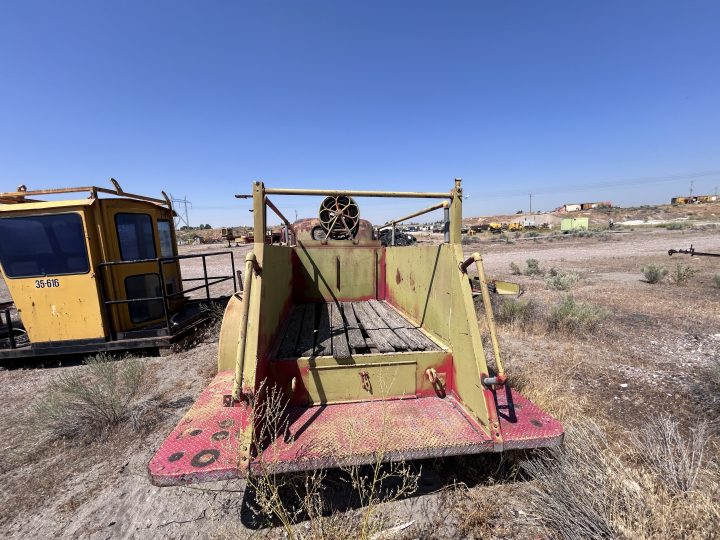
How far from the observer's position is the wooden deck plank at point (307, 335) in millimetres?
2881

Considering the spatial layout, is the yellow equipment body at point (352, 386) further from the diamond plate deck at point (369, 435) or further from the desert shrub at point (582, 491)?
the desert shrub at point (582, 491)

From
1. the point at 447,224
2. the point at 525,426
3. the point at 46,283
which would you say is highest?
the point at 447,224

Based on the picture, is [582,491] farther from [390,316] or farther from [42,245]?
[42,245]

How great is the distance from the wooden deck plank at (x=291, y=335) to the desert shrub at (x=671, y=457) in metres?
2.78

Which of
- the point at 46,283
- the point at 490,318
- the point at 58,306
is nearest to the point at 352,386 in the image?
the point at 490,318

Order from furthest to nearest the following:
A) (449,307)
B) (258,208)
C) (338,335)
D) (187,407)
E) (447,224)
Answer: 1. (187,407)
2. (338,335)
3. (447,224)
4. (449,307)
5. (258,208)

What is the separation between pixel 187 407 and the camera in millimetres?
3627

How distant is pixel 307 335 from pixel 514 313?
4660mm

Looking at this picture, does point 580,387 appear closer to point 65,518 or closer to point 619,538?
point 619,538

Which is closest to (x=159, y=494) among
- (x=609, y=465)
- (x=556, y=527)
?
(x=556, y=527)

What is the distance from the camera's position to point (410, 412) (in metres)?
2.50

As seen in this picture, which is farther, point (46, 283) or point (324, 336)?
point (46, 283)

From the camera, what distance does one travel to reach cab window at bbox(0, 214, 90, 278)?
476cm

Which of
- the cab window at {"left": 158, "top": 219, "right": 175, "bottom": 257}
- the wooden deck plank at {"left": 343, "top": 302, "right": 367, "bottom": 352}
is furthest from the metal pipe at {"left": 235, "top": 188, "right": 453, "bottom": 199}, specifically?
the cab window at {"left": 158, "top": 219, "right": 175, "bottom": 257}
